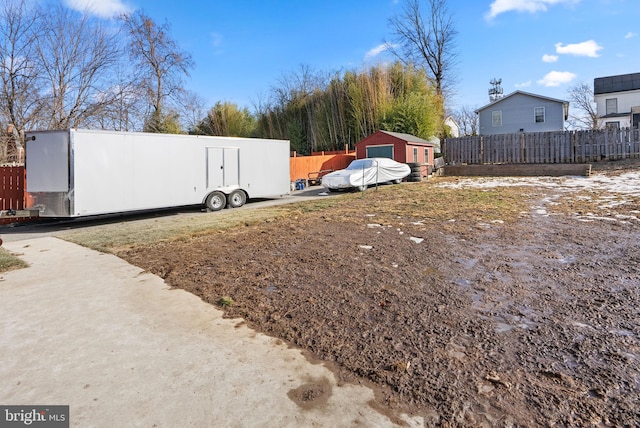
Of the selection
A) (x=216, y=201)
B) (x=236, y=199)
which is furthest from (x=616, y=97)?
(x=216, y=201)

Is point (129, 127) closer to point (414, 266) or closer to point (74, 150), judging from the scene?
point (74, 150)

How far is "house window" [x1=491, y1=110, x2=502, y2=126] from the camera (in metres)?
31.6

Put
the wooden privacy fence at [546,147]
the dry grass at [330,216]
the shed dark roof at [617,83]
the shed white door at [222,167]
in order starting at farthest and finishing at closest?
the shed dark roof at [617,83]
the wooden privacy fence at [546,147]
the shed white door at [222,167]
the dry grass at [330,216]

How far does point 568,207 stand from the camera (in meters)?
8.70

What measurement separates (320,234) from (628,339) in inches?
180

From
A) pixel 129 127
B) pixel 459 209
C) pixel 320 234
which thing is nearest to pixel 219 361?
pixel 320 234

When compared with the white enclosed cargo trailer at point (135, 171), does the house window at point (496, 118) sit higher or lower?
higher

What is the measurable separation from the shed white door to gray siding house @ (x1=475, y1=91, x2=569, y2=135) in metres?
26.7

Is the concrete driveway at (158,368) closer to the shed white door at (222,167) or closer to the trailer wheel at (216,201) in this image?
the trailer wheel at (216,201)

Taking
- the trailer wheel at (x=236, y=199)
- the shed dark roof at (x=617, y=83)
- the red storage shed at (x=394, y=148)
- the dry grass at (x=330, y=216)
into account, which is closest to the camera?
the dry grass at (x=330, y=216)

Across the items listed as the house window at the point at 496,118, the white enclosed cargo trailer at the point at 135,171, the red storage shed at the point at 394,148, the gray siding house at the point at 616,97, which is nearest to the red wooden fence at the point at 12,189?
the white enclosed cargo trailer at the point at 135,171

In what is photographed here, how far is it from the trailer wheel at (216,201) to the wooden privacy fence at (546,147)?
15853 mm

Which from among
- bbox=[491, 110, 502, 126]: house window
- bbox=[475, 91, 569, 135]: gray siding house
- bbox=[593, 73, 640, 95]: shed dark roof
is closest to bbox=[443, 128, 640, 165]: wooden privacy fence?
bbox=[475, 91, 569, 135]: gray siding house

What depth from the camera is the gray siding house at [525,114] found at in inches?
1149
